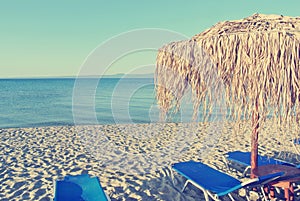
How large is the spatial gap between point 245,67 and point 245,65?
0.02 metres

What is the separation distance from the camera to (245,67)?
9.73ft

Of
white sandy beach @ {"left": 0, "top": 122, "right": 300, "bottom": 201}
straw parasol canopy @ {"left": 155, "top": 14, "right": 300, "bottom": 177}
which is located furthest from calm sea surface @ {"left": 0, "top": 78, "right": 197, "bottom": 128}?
white sandy beach @ {"left": 0, "top": 122, "right": 300, "bottom": 201}

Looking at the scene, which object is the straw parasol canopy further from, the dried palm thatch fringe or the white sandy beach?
the white sandy beach

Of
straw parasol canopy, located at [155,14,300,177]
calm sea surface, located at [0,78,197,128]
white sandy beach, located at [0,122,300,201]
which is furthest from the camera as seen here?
calm sea surface, located at [0,78,197,128]

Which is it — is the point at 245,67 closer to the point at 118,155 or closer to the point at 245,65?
the point at 245,65

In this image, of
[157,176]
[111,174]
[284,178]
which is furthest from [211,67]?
[111,174]

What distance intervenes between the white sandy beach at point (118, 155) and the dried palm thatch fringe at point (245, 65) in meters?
0.44

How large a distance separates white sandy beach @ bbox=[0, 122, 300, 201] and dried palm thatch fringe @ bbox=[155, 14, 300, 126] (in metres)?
0.44

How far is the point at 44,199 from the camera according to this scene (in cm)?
383

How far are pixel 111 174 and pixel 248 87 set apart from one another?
3.06 m

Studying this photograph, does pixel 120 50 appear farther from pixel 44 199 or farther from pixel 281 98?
pixel 281 98

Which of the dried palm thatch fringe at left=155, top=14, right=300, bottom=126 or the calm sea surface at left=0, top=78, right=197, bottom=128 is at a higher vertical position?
the dried palm thatch fringe at left=155, top=14, right=300, bottom=126

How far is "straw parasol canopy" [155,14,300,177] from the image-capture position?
277 cm

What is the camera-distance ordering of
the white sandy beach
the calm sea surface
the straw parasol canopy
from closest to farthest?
the straw parasol canopy
the white sandy beach
the calm sea surface
